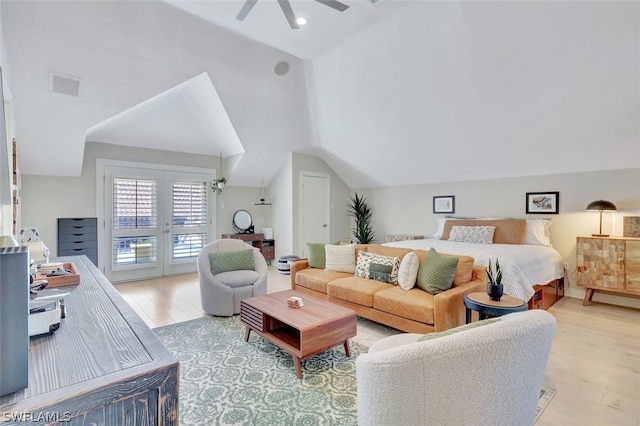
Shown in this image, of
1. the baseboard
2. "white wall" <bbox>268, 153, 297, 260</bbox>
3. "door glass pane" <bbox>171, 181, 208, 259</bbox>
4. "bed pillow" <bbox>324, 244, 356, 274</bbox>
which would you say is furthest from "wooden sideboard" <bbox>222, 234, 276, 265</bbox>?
the baseboard

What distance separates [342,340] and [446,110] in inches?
134

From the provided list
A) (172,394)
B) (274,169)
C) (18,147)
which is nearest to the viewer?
(172,394)

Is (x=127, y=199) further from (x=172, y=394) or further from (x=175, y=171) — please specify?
(x=172, y=394)

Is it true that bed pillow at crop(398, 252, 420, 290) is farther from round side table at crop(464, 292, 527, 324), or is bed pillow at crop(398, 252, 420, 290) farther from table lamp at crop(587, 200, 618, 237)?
table lamp at crop(587, 200, 618, 237)

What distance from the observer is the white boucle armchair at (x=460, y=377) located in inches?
39.4

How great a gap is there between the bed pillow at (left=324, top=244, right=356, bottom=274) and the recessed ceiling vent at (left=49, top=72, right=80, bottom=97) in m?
3.53

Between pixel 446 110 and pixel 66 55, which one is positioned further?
pixel 446 110

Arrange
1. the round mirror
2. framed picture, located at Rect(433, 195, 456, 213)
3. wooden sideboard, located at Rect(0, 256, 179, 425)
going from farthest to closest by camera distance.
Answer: the round mirror
framed picture, located at Rect(433, 195, 456, 213)
wooden sideboard, located at Rect(0, 256, 179, 425)

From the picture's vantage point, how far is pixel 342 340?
2488mm

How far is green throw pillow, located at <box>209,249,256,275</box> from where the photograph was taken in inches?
146

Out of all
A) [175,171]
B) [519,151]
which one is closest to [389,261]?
[519,151]

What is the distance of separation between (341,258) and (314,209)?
2.84 metres

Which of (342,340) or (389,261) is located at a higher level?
(389,261)

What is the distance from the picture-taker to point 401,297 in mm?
2893
